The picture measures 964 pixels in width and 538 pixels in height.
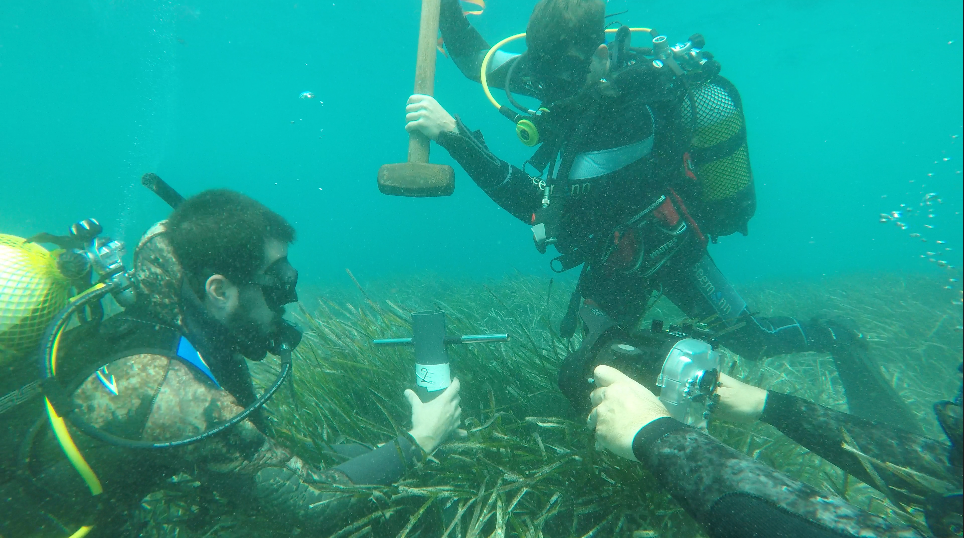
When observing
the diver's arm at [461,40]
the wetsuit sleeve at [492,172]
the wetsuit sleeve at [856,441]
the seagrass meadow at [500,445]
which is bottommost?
the seagrass meadow at [500,445]

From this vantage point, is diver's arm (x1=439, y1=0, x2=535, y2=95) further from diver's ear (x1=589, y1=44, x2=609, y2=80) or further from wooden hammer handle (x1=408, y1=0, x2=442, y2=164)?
diver's ear (x1=589, y1=44, x2=609, y2=80)

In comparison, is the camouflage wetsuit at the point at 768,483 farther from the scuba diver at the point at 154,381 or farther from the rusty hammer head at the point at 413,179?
the rusty hammer head at the point at 413,179

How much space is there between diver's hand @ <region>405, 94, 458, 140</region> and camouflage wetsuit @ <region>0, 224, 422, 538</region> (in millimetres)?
1662

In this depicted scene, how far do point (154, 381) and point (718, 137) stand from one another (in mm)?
3786

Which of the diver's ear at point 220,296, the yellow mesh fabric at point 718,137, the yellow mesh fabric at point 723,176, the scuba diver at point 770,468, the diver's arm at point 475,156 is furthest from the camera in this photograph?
the yellow mesh fabric at point 723,176

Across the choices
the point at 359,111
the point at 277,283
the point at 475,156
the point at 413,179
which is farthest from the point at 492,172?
the point at 359,111

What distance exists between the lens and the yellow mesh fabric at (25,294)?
1.53 metres

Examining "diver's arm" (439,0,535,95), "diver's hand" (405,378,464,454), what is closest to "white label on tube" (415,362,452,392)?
"diver's hand" (405,378,464,454)

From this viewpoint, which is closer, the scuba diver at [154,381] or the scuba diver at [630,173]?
the scuba diver at [154,381]

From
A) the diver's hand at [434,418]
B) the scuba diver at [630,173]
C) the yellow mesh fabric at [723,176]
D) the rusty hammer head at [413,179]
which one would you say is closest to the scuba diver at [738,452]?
the scuba diver at [630,173]

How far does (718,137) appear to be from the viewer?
3154mm

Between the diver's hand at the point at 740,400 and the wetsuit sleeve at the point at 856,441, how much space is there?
6 centimetres

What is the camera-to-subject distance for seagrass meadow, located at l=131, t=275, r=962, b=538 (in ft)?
5.96

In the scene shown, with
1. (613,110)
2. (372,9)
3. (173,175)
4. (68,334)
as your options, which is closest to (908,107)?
(372,9)
